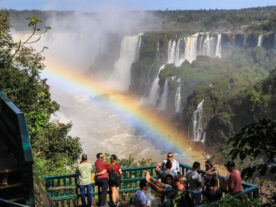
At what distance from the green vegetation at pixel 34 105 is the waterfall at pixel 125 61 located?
46.9m

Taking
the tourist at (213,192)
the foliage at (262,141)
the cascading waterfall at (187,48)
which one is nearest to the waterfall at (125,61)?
the cascading waterfall at (187,48)

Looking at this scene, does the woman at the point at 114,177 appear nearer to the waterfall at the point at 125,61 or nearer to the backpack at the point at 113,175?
the backpack at the point at 113,175

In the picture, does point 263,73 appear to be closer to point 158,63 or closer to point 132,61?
point 158,63

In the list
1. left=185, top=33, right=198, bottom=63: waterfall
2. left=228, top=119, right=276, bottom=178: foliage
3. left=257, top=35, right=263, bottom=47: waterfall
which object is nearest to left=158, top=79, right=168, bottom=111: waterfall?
left=185, top=33, right=198, bottom=63: waterfall

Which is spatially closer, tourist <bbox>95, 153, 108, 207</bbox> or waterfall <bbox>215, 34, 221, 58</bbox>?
tourist <bbox>95, 153, 108, 207</bbox>

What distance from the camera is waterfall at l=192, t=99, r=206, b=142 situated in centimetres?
4047

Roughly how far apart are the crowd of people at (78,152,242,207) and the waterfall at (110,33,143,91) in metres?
59.6

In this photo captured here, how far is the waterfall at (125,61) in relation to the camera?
66700mm

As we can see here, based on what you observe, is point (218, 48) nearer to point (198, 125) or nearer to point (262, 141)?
point (198, 125)

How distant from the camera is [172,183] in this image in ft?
19.3

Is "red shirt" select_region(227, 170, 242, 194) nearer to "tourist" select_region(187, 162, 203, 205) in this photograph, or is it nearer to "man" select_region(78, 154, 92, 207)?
"tourist" select_region(187, 162, 203, 205)

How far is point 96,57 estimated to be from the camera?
267ft

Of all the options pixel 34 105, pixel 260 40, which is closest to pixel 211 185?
pixel 34 105

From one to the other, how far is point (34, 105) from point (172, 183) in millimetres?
12513
